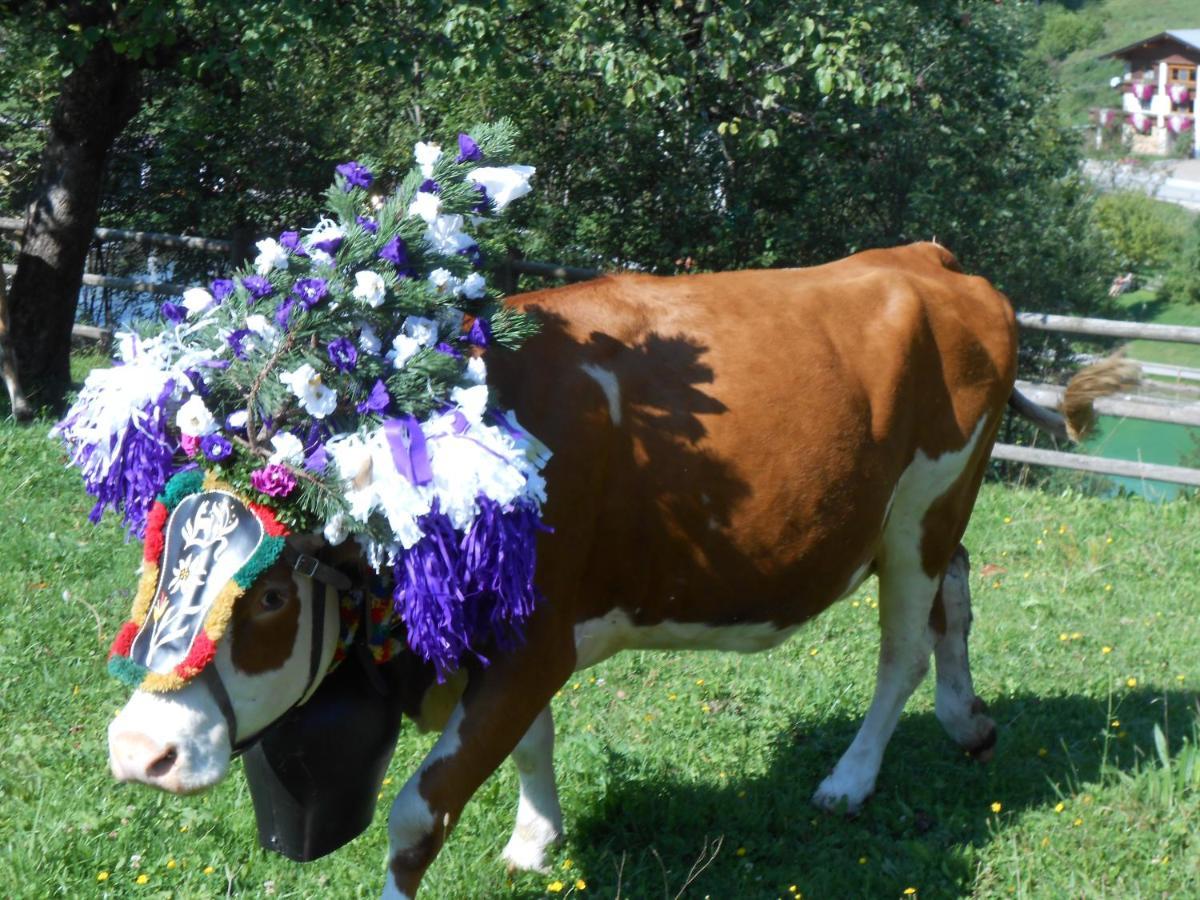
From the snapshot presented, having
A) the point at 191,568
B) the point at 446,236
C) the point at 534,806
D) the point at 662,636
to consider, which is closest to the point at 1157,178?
the point at 662,636

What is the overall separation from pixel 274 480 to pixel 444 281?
2.01 feet

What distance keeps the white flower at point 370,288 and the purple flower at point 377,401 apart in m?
0.19

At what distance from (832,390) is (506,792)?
1.74m

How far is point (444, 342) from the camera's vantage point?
329 cm

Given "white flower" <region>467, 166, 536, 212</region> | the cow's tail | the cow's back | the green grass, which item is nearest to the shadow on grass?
the green grass

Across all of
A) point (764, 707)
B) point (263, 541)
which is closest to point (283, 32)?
point (764, 707)

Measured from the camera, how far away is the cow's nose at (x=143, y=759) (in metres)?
2.94

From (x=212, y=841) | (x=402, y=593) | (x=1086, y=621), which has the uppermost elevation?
(x=402, y=593)

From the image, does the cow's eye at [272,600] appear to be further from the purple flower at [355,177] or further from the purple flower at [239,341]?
the purple flower at [355,177]

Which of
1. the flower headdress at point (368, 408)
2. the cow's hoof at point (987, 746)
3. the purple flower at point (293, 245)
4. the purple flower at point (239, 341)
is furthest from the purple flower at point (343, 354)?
the cow's hoof at point (987, 746)

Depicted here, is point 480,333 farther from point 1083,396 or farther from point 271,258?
point 1083,396

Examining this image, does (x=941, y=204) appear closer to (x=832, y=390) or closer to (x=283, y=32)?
(x=283, y=32)

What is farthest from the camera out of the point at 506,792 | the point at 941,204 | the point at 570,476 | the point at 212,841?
the point at 941,204

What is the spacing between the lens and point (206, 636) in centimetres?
300
